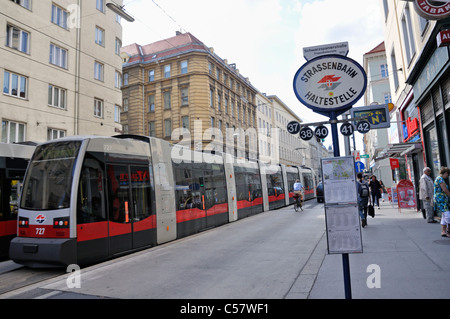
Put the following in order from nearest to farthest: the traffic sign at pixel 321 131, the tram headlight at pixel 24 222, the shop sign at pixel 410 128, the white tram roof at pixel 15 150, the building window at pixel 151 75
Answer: the traffic sign at pixel 321 131 → the tram headlight at pixel 24 222 → the white tram roof at pixel 15 150 → the shop sign at pixel 410 128 → the building window at pixel 151 75

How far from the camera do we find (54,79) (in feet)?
62.9

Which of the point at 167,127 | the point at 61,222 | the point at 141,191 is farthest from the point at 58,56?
the point at 167,127

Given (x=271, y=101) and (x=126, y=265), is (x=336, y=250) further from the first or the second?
(x=271, y=101)

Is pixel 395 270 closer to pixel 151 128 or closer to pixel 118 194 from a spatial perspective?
pixel 118 194

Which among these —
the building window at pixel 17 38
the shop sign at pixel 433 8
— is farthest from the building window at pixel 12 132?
the shop sign at pixel 433 8

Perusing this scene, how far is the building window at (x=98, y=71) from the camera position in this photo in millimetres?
22284

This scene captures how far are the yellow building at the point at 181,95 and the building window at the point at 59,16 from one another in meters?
14.8

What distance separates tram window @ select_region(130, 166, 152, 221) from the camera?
28.1 feet

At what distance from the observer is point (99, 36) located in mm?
22875

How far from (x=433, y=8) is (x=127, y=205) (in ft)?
27.9

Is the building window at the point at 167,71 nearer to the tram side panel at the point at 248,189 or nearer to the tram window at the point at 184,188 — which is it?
the tram side panel at the point at 248,189

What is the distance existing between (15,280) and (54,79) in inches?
609

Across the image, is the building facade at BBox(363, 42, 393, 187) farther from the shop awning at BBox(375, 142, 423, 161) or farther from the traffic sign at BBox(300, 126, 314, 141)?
the traffic sign at BBox(300, 126, 314, 141)

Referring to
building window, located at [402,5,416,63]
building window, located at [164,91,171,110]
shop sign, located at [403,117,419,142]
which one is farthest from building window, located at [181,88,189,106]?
building window, located at [402,5,416,63]
